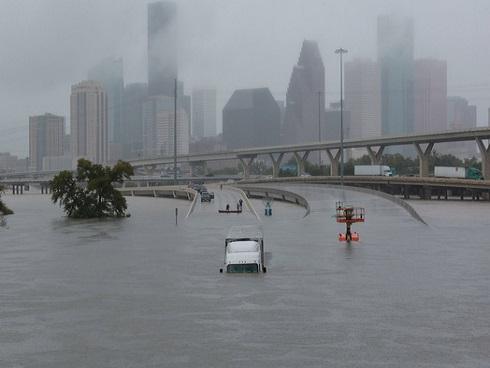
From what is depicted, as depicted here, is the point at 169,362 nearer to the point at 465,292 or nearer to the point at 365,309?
the point at 365,309

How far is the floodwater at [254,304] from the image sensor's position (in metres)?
19.2

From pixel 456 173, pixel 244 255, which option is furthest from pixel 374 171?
pixel 244 255

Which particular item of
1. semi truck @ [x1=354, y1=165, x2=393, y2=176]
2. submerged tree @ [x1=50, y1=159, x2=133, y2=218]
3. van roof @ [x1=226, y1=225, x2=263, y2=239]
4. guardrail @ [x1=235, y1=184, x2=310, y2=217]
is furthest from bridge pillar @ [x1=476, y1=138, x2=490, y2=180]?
van roof @ [x1=226, y1=225, x2=263, y2=239]

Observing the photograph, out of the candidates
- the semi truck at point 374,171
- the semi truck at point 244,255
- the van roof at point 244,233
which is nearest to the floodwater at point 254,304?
the semi truck at point 244,255

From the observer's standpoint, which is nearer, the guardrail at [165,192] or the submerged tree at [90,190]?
A: the submerged tree at [90,190]

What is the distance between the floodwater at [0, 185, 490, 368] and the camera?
63.0 feet

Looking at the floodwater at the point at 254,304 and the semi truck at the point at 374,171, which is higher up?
the semi truck at the point at 374,171

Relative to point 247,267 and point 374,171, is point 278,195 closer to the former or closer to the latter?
point 374,171

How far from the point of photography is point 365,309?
2478 centimetres

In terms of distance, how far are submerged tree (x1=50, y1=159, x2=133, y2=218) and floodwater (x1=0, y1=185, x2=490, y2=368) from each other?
3111 cm

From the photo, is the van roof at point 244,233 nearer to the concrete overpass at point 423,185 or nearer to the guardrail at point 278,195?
the guardrail at point 278,195

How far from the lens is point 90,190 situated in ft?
268

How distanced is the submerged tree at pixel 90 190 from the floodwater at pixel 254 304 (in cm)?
3111

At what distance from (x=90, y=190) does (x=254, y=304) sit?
59.0 metres
